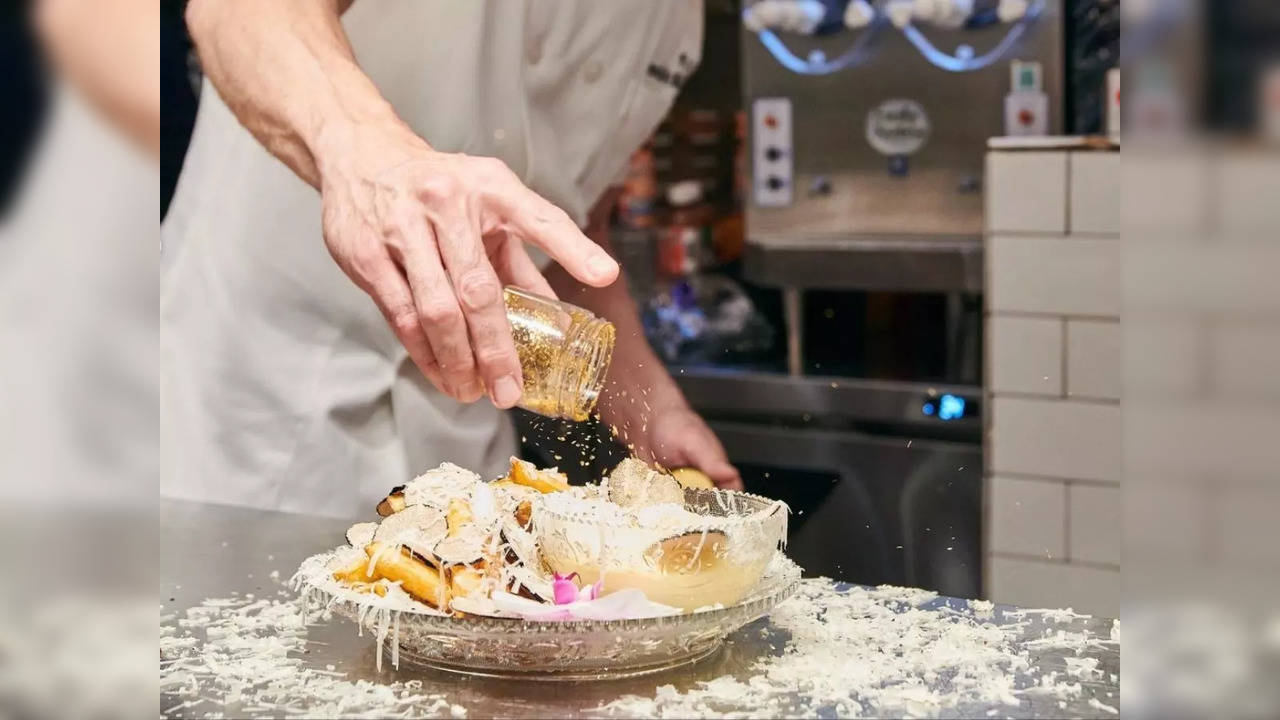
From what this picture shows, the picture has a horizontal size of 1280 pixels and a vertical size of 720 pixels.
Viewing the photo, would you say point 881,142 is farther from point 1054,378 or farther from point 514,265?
point 514,265

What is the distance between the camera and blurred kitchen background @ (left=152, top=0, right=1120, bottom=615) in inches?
81.0

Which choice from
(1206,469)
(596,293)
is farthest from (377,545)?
(596,293)

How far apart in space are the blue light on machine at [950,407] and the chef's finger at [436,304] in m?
1.21

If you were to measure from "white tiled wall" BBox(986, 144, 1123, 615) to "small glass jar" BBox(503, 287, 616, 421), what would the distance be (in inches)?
44.8

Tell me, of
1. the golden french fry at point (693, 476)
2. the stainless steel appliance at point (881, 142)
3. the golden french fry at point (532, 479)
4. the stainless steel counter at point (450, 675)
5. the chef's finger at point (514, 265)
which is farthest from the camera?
the stainless steel appliance at point (881, 142)

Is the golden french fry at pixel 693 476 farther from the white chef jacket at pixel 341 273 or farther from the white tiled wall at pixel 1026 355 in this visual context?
the white tiled wall at pixel 1026 355

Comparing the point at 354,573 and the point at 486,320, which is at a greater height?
the point at 486,320

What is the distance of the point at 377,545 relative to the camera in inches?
37.8

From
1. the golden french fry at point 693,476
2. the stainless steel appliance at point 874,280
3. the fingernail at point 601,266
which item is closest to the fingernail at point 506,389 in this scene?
the fingernail at point 601,266

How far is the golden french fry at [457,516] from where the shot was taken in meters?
0.96

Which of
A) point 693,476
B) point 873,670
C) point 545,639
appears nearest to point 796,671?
point 873,670

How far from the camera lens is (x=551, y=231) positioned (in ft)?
3.75

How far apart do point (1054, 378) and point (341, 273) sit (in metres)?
1.05

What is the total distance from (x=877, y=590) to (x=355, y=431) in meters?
0.93
